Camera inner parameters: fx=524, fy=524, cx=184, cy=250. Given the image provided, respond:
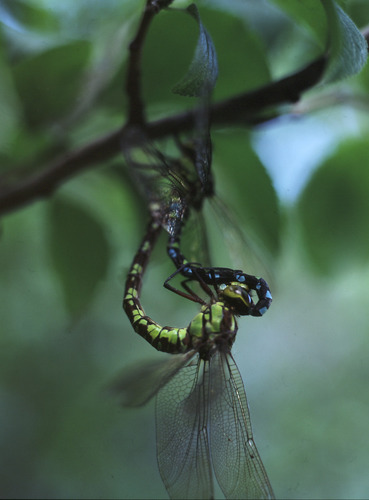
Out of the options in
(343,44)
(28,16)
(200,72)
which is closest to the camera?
(200,72)

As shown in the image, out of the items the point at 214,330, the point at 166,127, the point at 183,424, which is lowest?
the point at 183,424

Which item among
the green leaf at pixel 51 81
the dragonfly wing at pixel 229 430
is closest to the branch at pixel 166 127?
the green leaf at pixel 51 81

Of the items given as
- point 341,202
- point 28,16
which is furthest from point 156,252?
point 28,16

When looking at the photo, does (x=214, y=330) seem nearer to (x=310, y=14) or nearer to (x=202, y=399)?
(x=202, y=399)

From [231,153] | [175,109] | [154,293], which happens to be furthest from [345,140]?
[154,293]

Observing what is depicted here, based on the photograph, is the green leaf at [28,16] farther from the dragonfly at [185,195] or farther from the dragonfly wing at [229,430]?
the dragonfly wing at [229,430]

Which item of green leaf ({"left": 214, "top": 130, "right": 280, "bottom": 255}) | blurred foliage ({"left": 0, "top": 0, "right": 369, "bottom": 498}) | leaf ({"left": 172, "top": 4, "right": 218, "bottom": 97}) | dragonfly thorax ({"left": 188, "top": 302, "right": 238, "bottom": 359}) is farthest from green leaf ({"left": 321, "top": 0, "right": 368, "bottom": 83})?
dragonfly thorax ({"left": 188, "top": 302, "right": 238, "bottom": 359})
